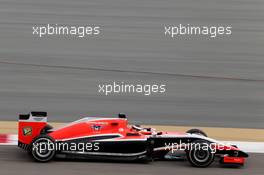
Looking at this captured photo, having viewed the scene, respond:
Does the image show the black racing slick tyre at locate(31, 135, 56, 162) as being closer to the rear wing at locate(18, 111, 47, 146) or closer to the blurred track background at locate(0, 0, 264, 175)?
the rear wing at locate(18, 111, 47, 146)

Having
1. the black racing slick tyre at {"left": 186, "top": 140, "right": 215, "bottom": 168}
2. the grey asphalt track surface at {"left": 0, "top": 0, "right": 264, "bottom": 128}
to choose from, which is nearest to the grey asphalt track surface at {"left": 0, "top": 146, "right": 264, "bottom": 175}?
the black racing slick tyre at {"left": 186, "top": 140, "right": 215, "bottom": 168}

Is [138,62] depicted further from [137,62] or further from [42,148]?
[42,148]

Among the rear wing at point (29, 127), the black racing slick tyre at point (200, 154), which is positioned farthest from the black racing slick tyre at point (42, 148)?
the black racing slick tyre at point (200, 154)

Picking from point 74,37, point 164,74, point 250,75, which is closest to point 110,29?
point 74,37

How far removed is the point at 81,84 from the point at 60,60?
69 cm

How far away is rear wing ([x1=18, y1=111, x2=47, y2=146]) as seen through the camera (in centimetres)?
729

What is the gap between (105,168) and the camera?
691 cm

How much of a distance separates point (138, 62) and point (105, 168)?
404 centimetres

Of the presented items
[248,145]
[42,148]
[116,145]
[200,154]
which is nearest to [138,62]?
[248,145]

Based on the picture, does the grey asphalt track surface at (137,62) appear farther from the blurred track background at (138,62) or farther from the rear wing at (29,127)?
the rear wing at (29,127)

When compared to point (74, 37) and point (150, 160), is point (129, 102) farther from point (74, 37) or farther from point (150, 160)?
point (150, 160)

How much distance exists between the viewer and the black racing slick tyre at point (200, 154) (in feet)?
23.2

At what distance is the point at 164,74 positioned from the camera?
10.5 metres

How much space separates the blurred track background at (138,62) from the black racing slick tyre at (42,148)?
10.8 feet
